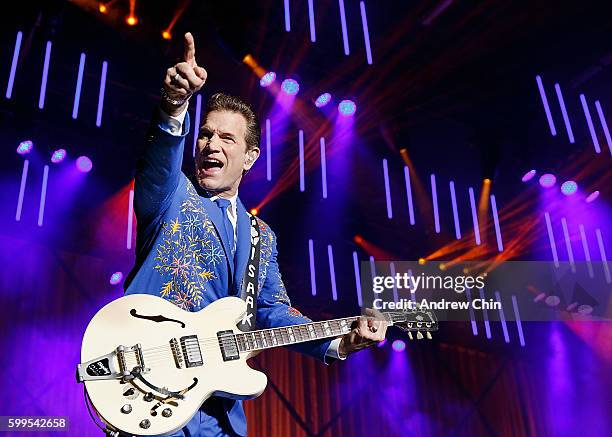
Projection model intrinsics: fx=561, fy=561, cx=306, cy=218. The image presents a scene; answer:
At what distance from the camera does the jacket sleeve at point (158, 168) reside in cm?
190

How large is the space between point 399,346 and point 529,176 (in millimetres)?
3254

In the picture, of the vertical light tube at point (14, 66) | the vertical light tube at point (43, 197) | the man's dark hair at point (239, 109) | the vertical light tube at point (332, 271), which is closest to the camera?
the man's dark hair at point (239, 109)

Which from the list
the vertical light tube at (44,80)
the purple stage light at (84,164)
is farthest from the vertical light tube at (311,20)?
the purple stage light at (84,164)

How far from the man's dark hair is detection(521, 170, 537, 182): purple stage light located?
5.64 meters

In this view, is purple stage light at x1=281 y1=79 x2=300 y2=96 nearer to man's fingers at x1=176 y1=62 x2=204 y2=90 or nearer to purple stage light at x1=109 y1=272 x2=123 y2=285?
purple stage light at x1=109 y1=272 x2=123 y2=285

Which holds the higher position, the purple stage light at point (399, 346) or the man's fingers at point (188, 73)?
the man's fingers at point (188, 73)

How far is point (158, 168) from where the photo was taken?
193 cm

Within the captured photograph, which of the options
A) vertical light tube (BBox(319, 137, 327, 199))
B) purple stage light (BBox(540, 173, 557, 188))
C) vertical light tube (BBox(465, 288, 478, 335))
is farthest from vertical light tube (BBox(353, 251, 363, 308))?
purple stage light (BBox(540, 173, 557, 188))

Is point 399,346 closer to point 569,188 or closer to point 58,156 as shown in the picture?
point 569,188

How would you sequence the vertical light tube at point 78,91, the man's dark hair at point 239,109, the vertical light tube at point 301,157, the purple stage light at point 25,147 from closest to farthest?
1. the man's dark hair at point 239,109
2. the vertical light tube at point 78,91
3. the purple stage light at point 25,147
4. the vertical light tube at point 301,157

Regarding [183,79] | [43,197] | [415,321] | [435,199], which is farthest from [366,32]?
[183,79]

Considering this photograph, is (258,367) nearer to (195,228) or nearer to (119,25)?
(119,25)

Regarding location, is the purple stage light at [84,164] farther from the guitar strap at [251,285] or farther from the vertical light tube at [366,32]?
the guitar strap at [251,285]

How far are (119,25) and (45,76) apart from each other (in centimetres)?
89
